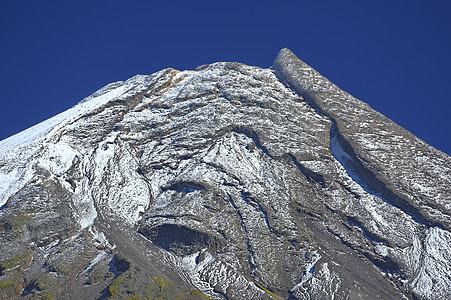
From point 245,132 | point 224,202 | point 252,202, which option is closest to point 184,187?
point 224,202

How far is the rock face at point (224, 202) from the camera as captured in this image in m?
63.7

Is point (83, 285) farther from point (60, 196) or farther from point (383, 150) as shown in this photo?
point (383, 150)

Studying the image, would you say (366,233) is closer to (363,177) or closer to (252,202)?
(363,177)

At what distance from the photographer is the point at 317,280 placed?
64.3m

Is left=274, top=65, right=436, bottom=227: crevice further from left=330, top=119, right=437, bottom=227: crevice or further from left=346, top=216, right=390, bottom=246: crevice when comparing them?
left=346, top=216, right=390, bottom=246: crevice

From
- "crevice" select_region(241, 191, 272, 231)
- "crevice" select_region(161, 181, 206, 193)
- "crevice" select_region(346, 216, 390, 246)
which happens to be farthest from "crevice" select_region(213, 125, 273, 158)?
"crevice" select_region(346, 216, 390, 246)

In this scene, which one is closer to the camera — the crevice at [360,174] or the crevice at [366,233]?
the crevice at [366,233]

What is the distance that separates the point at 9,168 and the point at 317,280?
59194mm

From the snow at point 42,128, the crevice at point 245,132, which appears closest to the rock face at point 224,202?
the crevice at point 245,132

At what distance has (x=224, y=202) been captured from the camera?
3054 inches

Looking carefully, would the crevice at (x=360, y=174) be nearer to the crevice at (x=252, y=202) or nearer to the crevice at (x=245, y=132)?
the crevice at (x=245, y=132)

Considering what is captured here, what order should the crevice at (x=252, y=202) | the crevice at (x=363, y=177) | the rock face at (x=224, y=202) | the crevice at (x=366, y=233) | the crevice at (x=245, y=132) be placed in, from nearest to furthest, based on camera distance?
the rock face at (x=224, y=202)
the crevice at (x=366, y=233)
the crevice at (x=252, y=202)
the crevice at (x=363, y=177)
the crevice at (x=245, y=132)

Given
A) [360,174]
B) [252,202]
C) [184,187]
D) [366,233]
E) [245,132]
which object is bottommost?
[366,233]

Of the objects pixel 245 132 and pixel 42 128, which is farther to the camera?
pixel 42 128
